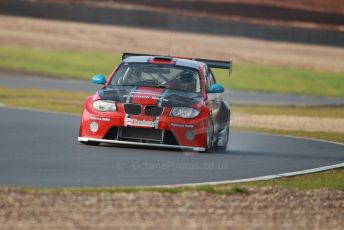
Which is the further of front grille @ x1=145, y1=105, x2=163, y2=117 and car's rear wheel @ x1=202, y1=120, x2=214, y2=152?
car's rear wheel @ x1=202, y1=120, x2=214, y2=152

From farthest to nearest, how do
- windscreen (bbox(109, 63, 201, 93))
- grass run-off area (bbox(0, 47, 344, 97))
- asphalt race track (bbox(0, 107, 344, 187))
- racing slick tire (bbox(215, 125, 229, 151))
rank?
1. grass run-off area (bbox(0, 47, 344, 97))
2. racing slick tire (bbox(215, 125, 229, 151))
3. windscreen (bbox(109, 63, 201, 93))
4. asphalt race track (bbox(0, 107, 344, 187))

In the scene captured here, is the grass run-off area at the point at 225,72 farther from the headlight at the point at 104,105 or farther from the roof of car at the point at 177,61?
the headlight at the point at 104,105

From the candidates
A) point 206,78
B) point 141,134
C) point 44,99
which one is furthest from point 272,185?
point 44,99

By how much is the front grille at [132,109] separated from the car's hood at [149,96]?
3.1 inches

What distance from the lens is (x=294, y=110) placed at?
3089 centimetres

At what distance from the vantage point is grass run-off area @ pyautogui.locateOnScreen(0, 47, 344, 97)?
135 ft

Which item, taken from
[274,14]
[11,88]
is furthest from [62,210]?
[274,14]

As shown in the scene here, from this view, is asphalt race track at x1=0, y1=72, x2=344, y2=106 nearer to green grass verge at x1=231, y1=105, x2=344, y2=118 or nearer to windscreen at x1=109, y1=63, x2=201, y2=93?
green grass verge at x1=231, y1=105, x2=344, y2=118

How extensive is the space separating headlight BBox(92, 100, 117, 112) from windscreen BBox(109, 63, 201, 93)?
81cm

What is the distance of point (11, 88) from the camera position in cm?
3334

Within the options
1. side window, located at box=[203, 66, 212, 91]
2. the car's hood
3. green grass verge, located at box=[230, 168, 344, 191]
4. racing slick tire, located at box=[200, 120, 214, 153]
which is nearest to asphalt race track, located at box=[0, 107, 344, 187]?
racing slick tire, located at box=[200, 120, 214, 153]

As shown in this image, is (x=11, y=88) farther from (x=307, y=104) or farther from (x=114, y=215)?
(x=114, y=215)

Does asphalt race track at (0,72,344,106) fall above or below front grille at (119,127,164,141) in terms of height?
below

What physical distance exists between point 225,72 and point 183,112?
2959 centimetres
